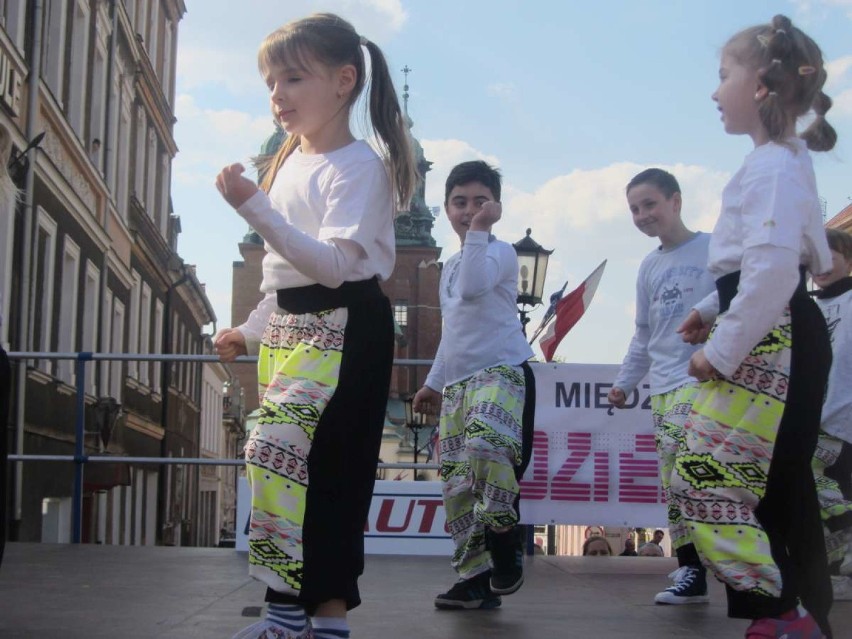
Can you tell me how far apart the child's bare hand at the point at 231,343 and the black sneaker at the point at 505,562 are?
6.46ft

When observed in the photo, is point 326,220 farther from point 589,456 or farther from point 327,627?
point 589,456

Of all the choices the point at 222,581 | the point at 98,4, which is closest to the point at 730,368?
the point at 222,581

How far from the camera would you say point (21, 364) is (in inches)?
674

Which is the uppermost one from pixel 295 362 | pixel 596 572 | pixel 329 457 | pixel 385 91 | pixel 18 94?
pixel 18 94

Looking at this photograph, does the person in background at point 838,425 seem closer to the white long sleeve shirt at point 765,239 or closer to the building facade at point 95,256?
the white long sleeve shirt at point 765,239

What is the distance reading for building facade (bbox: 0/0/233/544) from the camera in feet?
58.3

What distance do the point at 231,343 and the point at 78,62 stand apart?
20.0 m

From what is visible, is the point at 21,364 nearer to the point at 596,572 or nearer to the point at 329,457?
the point at 596,572

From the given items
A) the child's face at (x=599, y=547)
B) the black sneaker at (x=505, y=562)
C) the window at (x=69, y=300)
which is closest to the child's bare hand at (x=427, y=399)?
the black sneaker at (x=505, y=562)

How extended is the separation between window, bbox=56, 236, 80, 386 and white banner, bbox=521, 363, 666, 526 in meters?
13.5

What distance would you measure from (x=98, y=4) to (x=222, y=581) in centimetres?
1972

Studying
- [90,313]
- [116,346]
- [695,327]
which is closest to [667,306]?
[695,327]

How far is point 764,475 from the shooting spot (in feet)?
11.4

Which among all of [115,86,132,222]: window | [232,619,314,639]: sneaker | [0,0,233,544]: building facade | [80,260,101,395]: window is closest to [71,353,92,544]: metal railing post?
[0,0,233,544]: building facade
